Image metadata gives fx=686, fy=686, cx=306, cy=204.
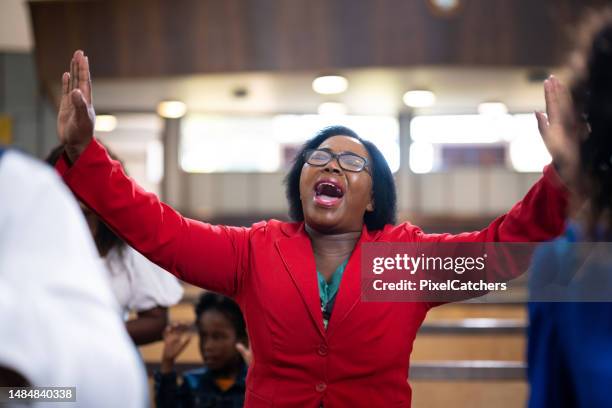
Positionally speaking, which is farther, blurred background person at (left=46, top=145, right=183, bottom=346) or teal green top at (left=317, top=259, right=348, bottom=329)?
blurred background person at (left=46, top=145, right=183, bottom=346)

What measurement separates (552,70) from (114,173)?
14.7 ft

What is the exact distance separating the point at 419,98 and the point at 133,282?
15.3ft

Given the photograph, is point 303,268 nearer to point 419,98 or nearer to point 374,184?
point 374,184

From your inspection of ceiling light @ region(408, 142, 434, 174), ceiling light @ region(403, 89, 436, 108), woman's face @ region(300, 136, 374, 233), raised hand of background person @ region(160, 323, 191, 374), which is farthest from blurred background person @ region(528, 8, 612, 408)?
ceiling light @ region(408, 142, 434, 174)

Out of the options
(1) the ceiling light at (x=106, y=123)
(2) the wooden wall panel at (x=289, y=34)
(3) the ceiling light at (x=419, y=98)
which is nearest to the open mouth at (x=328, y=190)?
(2) the wooden wall panel at (x=289, y=34)

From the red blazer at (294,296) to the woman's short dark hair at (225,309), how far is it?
2.81 ft

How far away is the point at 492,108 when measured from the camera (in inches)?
269

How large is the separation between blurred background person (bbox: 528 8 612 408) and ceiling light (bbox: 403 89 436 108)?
512 centimetres

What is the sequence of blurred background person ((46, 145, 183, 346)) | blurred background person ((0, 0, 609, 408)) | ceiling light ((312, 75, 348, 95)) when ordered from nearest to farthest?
blurred background person ((46, 145, 183, 346)) → blurred background person ((0, 0, 609, 408)) → ceiling light ((312, 75, 348, 95))

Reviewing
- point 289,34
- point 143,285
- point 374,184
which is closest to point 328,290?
point 374,184

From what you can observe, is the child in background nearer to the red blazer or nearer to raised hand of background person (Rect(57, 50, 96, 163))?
the red blazer

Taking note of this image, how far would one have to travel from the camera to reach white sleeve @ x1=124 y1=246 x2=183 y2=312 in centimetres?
194

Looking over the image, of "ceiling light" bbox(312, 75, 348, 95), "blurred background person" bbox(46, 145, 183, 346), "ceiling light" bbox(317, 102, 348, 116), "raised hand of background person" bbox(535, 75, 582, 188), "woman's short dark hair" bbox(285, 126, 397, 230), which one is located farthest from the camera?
"ceiling light" bbox(317, 102, 348, 116)

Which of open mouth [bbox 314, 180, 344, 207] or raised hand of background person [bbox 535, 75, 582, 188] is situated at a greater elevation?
raised hand of background person [bbox 535, 75, 582, 188]
